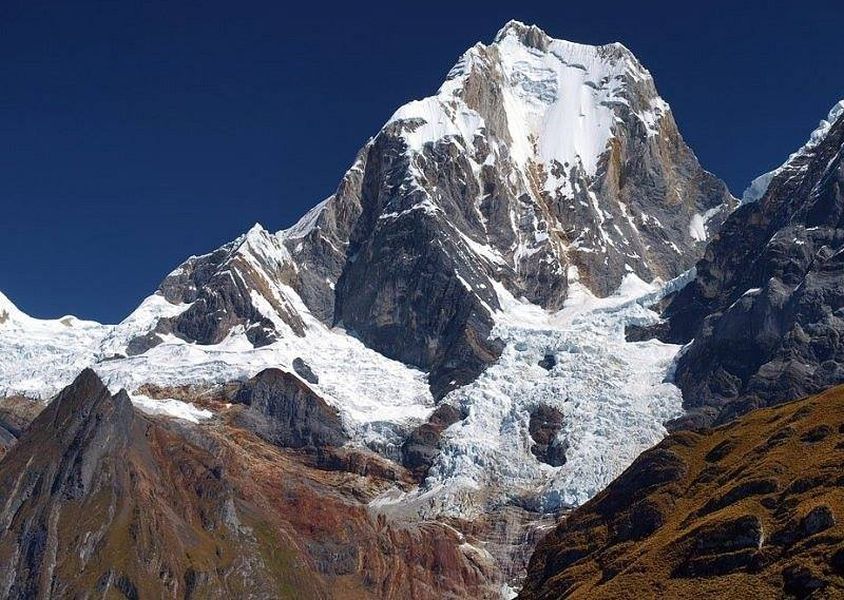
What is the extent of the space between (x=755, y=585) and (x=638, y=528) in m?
39.7

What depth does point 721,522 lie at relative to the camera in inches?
5600

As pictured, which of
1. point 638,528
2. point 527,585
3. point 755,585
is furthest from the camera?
point 527,585

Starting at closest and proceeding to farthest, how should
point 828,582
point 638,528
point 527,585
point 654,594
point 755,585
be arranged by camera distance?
1. point 828,582
2. point 755,585
3. point 654,594
4. point 638,528
5. point 527,585

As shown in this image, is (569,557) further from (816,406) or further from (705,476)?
(816,406)

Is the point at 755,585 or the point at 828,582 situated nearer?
the point at 828,582

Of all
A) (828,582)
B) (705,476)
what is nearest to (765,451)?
(705,476)

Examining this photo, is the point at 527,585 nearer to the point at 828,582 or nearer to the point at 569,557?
the point at 569,557

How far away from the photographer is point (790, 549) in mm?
131625

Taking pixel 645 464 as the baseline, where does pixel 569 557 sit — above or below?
below

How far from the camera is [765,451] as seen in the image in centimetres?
17188

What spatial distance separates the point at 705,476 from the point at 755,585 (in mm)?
50093

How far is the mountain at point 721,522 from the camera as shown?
130m

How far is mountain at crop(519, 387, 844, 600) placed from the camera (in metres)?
130

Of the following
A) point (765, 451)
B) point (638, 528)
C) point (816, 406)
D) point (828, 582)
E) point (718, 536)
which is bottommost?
point (828, 582)
